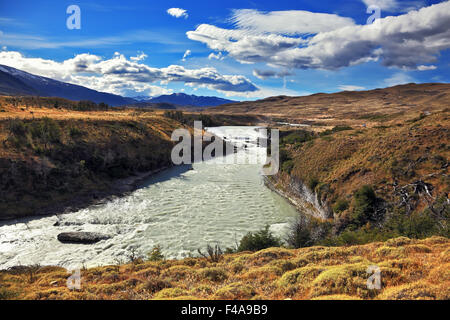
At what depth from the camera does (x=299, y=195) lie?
1118 inches

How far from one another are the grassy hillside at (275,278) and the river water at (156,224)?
542 centimetres

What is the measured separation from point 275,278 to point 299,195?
1976 centimetres

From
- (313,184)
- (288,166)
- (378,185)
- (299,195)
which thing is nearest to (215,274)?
(378,185)

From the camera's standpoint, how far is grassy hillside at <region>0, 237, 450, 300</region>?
782cm

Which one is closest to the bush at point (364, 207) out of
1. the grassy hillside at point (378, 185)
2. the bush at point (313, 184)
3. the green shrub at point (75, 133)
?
the grassy hillside at point (378, 185)

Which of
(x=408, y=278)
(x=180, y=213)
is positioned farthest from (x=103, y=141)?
(x=408, y=278)

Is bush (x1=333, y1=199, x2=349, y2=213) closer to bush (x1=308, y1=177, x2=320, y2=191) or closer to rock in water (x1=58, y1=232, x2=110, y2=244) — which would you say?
bush (x1=308, y1=177, x2=320, y2=191)

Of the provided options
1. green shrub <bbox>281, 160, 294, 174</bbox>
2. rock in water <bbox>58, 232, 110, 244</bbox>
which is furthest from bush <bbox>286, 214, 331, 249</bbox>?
rock in water <bbox>58, 232, 110, 244</bbox>

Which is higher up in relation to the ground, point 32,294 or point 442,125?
point 442,125

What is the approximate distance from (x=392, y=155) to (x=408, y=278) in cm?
1846
